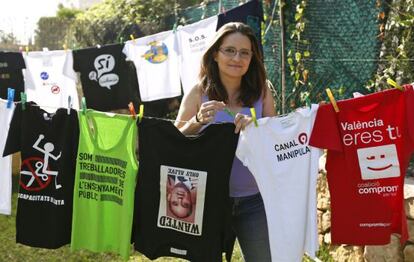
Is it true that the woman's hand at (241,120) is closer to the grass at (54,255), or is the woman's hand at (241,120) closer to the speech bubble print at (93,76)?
the grass at (54,255)

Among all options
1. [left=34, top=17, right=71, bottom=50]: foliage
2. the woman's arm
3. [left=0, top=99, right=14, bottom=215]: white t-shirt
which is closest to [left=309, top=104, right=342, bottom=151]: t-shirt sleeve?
the woman's arm

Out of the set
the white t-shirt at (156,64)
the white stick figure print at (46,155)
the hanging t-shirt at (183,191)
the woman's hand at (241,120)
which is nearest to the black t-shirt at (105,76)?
the white t-shirt at (156,64)

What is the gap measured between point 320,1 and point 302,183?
276 cm

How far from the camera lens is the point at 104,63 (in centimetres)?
598

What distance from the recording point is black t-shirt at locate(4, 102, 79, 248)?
3045 mm

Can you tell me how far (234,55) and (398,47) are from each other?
85.8 inches

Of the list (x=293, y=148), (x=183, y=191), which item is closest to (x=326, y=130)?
(x=293, y=148)

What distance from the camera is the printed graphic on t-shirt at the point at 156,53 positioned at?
19.1 ft

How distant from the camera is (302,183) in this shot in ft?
9.00

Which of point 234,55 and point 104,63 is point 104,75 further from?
point 234,55

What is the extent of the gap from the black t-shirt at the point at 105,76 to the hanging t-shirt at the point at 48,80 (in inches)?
9.4

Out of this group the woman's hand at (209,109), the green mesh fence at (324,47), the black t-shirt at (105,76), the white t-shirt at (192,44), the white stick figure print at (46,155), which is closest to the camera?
the woman's hand at (209,109)

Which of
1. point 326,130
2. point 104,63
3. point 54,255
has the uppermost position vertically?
point 104,63

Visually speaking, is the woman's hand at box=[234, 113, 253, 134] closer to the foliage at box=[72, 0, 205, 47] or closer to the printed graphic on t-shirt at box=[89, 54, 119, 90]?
the printed graphic on t-shirt at box=[89, 54, 119, 90]
